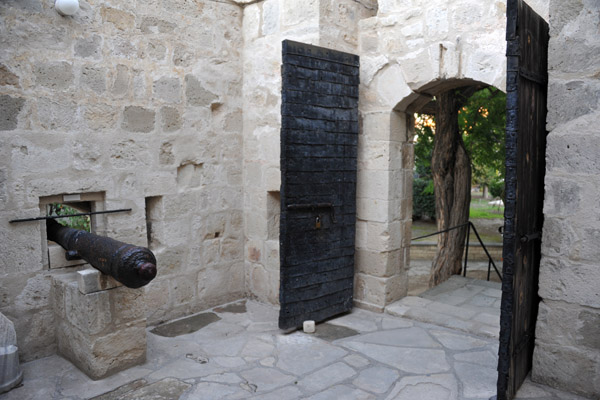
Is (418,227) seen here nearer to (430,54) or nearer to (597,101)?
(430,54)

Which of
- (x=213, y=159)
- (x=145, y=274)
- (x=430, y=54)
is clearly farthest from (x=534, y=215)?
(x=213, y=159)

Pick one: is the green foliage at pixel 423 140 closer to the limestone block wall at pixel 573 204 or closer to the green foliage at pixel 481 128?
the green foliage at pixel 481 128

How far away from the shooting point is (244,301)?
455 cm

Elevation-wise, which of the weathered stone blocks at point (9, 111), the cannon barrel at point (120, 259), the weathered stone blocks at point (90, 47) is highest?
the weathered stone blocks at point (90, 47)

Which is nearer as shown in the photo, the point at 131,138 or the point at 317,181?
the point at 131,138

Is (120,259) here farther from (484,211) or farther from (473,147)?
(484,211)

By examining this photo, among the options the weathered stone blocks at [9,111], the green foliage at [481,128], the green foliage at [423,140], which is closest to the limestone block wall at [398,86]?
the weathered stone blocks at [9,111]

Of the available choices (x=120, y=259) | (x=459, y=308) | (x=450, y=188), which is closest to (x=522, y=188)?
(x=459, y=308)

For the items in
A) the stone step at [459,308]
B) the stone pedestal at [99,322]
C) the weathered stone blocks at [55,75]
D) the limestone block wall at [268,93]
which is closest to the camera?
the stone pedestal at [99,322]

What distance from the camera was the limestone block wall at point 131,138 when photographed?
3.11m

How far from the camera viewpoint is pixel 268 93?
→ 13.8ft

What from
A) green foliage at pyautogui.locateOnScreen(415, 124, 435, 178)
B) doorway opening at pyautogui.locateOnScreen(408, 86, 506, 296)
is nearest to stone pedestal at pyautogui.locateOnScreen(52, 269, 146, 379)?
doorway opening at pyautogui.locateOnScreen(408, 86, 506, 296)

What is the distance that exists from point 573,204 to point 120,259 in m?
2.51

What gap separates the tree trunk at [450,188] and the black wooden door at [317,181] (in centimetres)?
287
